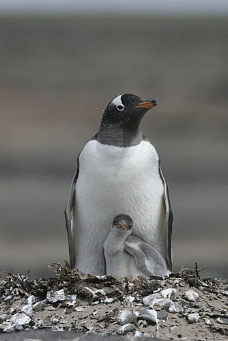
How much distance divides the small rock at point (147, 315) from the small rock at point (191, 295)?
1.10ft

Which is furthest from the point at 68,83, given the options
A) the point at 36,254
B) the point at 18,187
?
the point at 36,254

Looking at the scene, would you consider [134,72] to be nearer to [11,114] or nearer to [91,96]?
[91,96]

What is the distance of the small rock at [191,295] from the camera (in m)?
5.21

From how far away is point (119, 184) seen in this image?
607 centimetres

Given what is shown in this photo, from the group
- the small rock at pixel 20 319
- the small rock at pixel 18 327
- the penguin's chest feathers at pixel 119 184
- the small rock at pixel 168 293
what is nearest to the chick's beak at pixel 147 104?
the penguin's chest feathers at pixel 119 184

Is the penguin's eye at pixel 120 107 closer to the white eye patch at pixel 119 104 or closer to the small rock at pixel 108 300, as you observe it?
the white eye patch at pixel 119 104

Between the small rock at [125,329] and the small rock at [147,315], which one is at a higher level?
the small rock at [147,315]

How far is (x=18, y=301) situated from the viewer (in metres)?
5.31

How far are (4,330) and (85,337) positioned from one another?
0.47 metres

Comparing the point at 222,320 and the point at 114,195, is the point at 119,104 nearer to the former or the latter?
the point at 114,195

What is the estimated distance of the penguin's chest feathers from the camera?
6082 millimetres

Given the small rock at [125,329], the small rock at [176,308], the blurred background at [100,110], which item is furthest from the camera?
the blurred background at [100,110]

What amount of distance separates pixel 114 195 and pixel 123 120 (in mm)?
481

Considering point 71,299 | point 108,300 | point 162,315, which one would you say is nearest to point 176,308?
point 162,315
